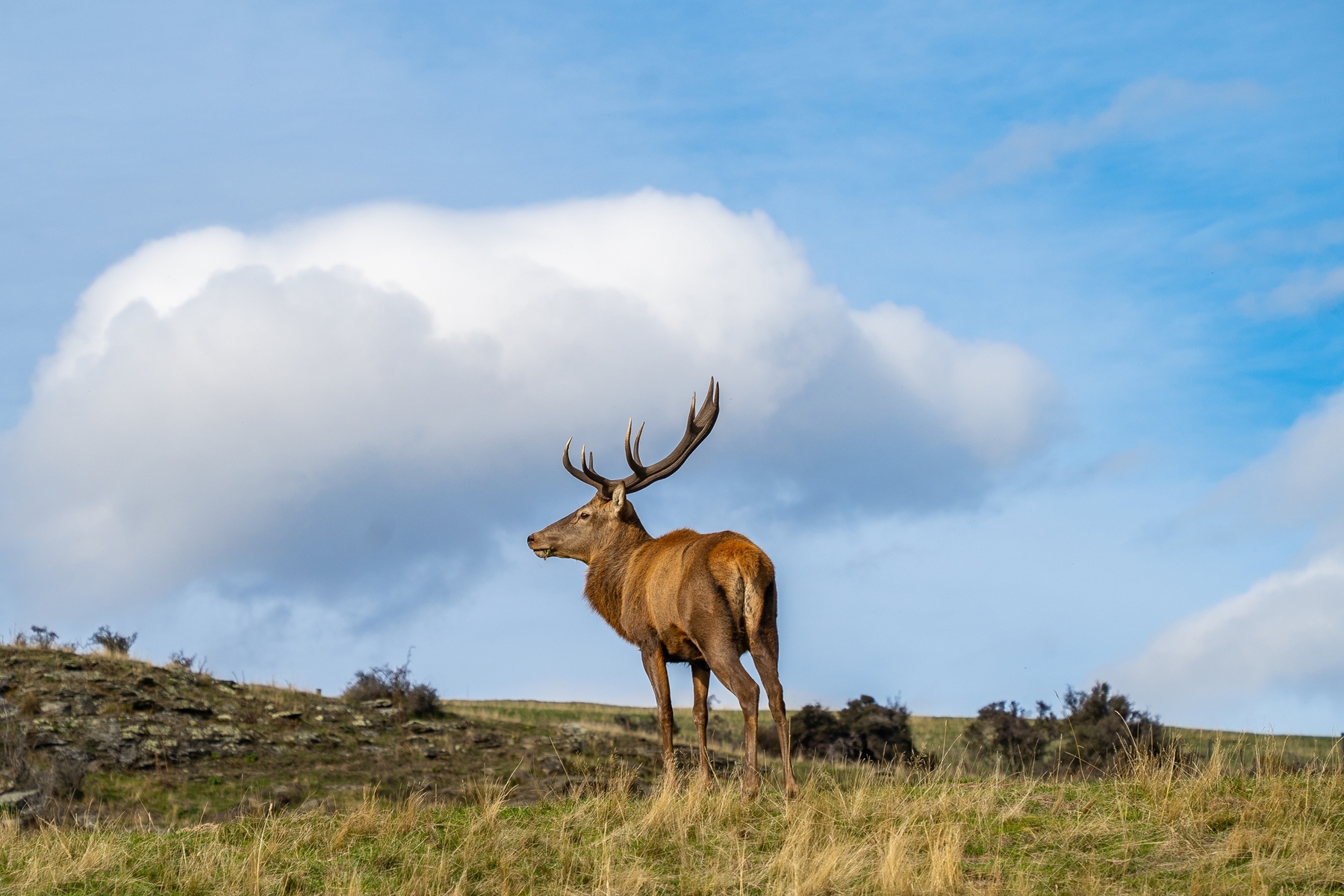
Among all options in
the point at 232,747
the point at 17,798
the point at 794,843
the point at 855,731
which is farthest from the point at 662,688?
the point at 855,731

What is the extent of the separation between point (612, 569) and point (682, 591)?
2079mm

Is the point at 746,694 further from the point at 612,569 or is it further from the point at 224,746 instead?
the point at 224,746

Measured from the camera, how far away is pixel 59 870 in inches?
353

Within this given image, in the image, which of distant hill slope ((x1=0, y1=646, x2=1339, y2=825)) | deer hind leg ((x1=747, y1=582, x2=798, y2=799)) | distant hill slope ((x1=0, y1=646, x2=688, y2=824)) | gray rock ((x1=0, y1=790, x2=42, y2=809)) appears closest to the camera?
deer hind leg ((x1=747, y1=582, x2=798, y2=799))

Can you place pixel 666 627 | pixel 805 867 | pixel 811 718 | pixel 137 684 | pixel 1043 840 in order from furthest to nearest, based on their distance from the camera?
pixel 811 718 < pixel 137 684 < pixel 666 627 < pixel 1043 840 < pixel 805 867

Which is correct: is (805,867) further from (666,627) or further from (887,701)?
(887,701)

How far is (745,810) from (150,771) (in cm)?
1508

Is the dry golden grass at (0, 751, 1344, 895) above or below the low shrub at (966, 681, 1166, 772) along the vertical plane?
below

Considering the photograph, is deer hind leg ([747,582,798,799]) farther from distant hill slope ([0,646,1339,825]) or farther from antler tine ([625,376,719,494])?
distant hill slope ([0,646,1339,825])

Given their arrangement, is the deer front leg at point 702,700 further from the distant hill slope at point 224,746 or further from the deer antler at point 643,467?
the distant hill slope at point 224,746

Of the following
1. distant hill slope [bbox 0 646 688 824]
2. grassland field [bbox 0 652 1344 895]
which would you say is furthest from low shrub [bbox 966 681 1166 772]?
grassland field [bbox 0 652 1344 895]

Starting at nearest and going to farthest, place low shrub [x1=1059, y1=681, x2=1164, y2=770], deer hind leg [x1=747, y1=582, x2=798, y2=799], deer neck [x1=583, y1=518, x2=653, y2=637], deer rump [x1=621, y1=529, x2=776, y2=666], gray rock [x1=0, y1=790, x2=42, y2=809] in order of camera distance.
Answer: deer hind leg [x1=747, y1=582, x2=798, y2=799] → deer rump [x1=621, y1=529, x2=776, y2=666] → deer neck [x1=583, y1=518, x2=653, y2=637] → gray rock [x1=0, y1=790, x2=42, y2=809] → low shrub [x1=1059, y1=681, x2=1164, y2=770]

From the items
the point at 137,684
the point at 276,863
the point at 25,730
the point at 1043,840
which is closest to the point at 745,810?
the point at 1043,840

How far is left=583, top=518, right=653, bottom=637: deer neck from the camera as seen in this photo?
12578 millimetres
